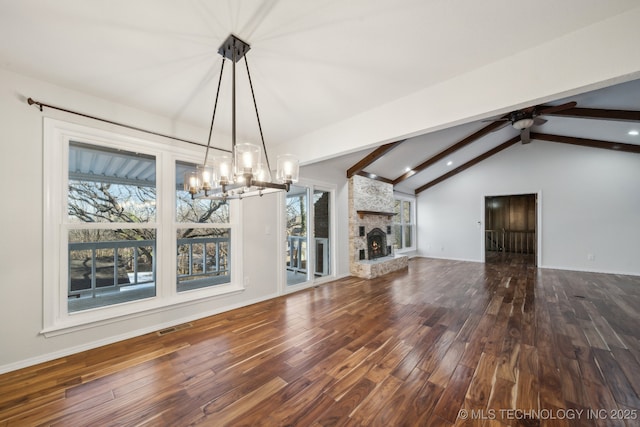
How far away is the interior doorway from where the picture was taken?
28.6ft

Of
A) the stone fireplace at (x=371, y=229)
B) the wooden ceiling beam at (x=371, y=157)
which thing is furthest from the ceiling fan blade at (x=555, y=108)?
the stone fireplace at (x=371, y=229)

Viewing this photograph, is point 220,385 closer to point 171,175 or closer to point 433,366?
point 433,366

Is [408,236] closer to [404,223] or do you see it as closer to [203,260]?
[404,223]

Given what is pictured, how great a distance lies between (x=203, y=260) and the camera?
15.4 feet

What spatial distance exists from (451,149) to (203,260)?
6.19 m

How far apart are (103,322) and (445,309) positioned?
415 cm

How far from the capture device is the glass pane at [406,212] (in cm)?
828

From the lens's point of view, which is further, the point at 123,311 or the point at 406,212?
the point at 406,212

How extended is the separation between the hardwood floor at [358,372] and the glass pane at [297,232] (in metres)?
1.83

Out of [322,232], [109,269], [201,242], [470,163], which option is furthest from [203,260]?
[470,163]

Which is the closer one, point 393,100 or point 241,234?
point 393,100

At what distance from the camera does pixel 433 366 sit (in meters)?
2.10

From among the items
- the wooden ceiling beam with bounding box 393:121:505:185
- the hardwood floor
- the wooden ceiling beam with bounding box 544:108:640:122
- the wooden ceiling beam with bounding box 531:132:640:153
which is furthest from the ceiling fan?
the hardwood floor

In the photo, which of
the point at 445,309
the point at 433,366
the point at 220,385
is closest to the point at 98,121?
the point at 220,385
